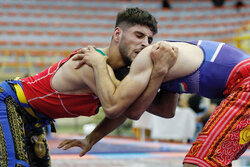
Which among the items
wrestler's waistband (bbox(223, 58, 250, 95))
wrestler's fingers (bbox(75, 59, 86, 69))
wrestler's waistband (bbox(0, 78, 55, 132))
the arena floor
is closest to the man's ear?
wrestler's fingers (bbox(75, 59, 86, 69))

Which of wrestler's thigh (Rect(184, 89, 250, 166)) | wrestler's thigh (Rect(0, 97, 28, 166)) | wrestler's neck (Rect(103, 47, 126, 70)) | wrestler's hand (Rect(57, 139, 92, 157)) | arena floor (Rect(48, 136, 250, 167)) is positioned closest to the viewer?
Result: wrestler's thigh (Rect(184, 89, 250, 166))

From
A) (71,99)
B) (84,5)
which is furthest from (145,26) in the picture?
(84,5)

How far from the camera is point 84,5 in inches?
702

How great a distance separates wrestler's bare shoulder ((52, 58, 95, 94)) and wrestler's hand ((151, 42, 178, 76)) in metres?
0.43

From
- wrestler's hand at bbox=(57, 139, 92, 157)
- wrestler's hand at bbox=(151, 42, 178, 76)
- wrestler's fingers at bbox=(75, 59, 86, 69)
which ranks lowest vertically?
wrestler's hand at bbox=(57, 139, 92, 157)

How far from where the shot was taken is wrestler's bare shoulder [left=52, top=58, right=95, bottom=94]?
7.45 ft

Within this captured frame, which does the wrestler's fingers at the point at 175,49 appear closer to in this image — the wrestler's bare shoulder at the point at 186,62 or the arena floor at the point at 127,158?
the wrestler's bare shoulder at the point at 186,62

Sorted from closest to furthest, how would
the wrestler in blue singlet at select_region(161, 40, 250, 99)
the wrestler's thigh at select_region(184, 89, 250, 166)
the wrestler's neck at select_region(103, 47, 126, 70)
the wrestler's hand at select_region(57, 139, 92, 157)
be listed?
the wrestler's thigh at select_region(184, 89, 250, 166), the wrestler in blue singlet at select_region(161, 40, 250, 99), the wrestler's neck at select_region(103, 47, 126, 70), the wrestler's hand at select_region(57, 139, 92, 157)

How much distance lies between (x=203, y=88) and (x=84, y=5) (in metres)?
16.4

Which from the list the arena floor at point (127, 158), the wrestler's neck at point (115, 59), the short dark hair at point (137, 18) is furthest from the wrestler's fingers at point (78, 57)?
the arena floor at point (127, 158)

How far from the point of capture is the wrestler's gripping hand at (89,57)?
225 cm

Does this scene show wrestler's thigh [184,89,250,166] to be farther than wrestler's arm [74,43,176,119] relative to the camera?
No

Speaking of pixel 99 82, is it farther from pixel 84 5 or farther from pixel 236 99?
pixel 84 5

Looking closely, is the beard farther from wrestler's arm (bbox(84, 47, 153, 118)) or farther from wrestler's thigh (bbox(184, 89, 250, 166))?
wrestler's thigh (bbox(184, 89, 250, 166))
